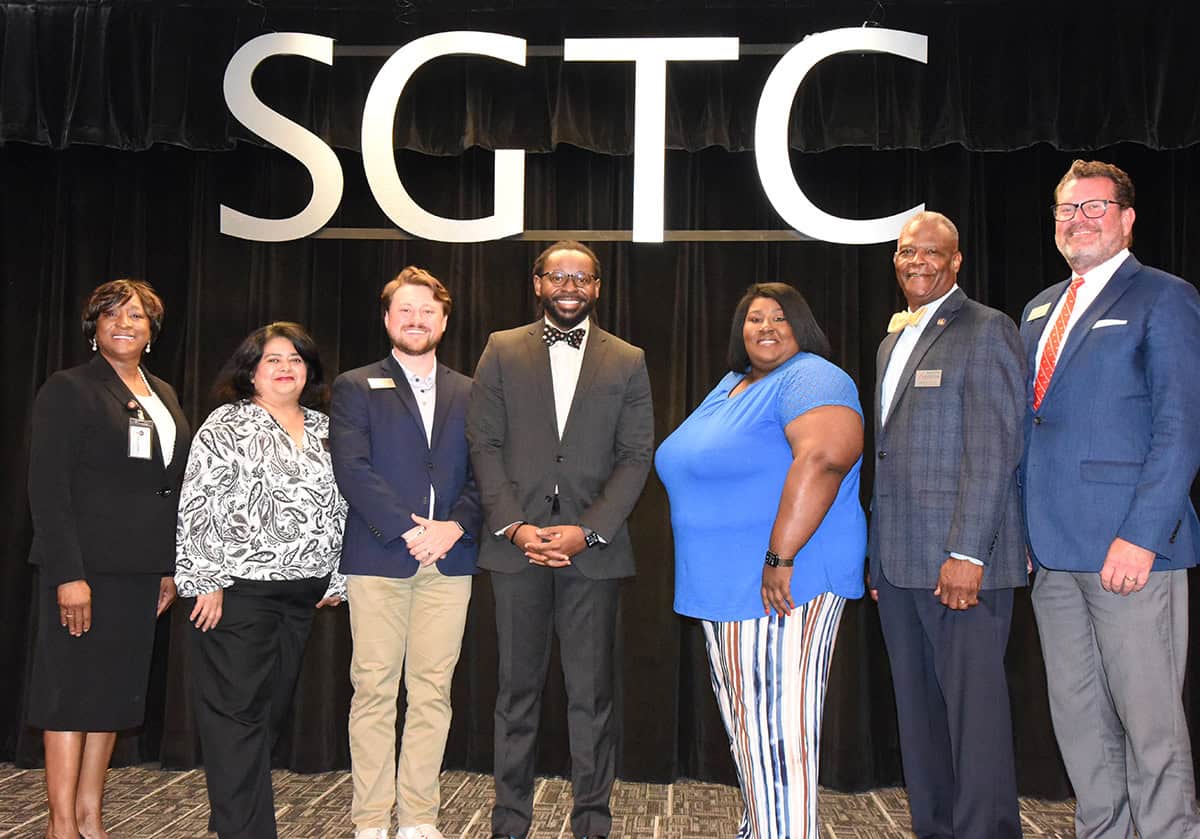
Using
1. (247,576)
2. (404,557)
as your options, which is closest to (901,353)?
(404,557)

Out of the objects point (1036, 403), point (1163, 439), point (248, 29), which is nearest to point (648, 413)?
point (1036, 403)

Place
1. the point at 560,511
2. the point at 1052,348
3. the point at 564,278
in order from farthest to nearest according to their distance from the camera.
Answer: the point at 564,278
the point at 560,511
the point at 1052,348

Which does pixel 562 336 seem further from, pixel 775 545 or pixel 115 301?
pixel 115 301

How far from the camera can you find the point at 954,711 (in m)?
2.92

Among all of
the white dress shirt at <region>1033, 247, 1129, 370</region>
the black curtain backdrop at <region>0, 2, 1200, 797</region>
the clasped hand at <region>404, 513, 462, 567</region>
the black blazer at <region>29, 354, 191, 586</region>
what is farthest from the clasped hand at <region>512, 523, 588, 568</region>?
the black curtain backdrop at <region>0, 2, 1200, 797</region>

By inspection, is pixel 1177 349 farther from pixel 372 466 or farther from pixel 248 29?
pixel 248 29

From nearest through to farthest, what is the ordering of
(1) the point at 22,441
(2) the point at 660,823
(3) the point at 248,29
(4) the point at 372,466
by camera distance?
1. (4) the point at 372,466
2. (2) the point at 660,823
3. (3) the point at 248,29
4. (1) the point at 22,441

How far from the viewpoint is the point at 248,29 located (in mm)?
4844

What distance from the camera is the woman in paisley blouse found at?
10.6 feet

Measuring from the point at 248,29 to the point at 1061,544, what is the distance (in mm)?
4068

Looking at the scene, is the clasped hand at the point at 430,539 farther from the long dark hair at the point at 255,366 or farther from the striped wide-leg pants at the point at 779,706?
the striped wide-leg pants at the point at 779,706

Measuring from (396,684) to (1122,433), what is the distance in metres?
2.43

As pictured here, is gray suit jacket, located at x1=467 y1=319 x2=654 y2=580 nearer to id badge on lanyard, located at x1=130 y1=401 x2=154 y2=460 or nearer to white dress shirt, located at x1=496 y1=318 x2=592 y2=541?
white dress shirt, located at x1=496 y1=318 x2=592 y2=541

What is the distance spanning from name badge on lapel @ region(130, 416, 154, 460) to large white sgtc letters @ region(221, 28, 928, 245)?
134 centimetres
